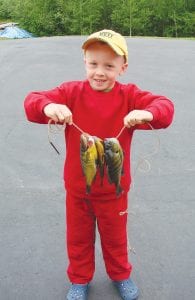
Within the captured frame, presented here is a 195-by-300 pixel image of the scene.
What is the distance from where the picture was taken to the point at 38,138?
18.6ft

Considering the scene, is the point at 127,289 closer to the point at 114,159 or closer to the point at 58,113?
the point at 114,159

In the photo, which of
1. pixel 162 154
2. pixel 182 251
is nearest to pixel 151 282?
pixel 182 251

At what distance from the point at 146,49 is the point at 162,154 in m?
7.36

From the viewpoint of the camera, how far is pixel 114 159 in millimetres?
2412

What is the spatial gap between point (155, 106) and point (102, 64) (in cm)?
32

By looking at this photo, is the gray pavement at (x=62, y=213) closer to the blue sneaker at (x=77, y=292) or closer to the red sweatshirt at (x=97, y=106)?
the blue sneaker at (x=77, y=292)

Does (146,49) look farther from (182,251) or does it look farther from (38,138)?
(182,251)

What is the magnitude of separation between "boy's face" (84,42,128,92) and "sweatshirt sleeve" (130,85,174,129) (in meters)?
0.14

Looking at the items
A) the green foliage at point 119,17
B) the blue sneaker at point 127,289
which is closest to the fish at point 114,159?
the blue sneaker at point 127,289

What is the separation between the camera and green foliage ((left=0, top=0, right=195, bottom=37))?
21219mm

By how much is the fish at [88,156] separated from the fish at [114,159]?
0.19ft

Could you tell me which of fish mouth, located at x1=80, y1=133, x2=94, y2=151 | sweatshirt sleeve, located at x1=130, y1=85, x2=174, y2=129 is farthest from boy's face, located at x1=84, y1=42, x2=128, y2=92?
fish mouth, located at x1=80, y1=133, x2=94, y2=151

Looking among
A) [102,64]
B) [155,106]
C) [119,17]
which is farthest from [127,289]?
[119,17]

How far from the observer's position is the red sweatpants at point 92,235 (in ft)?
8.88
